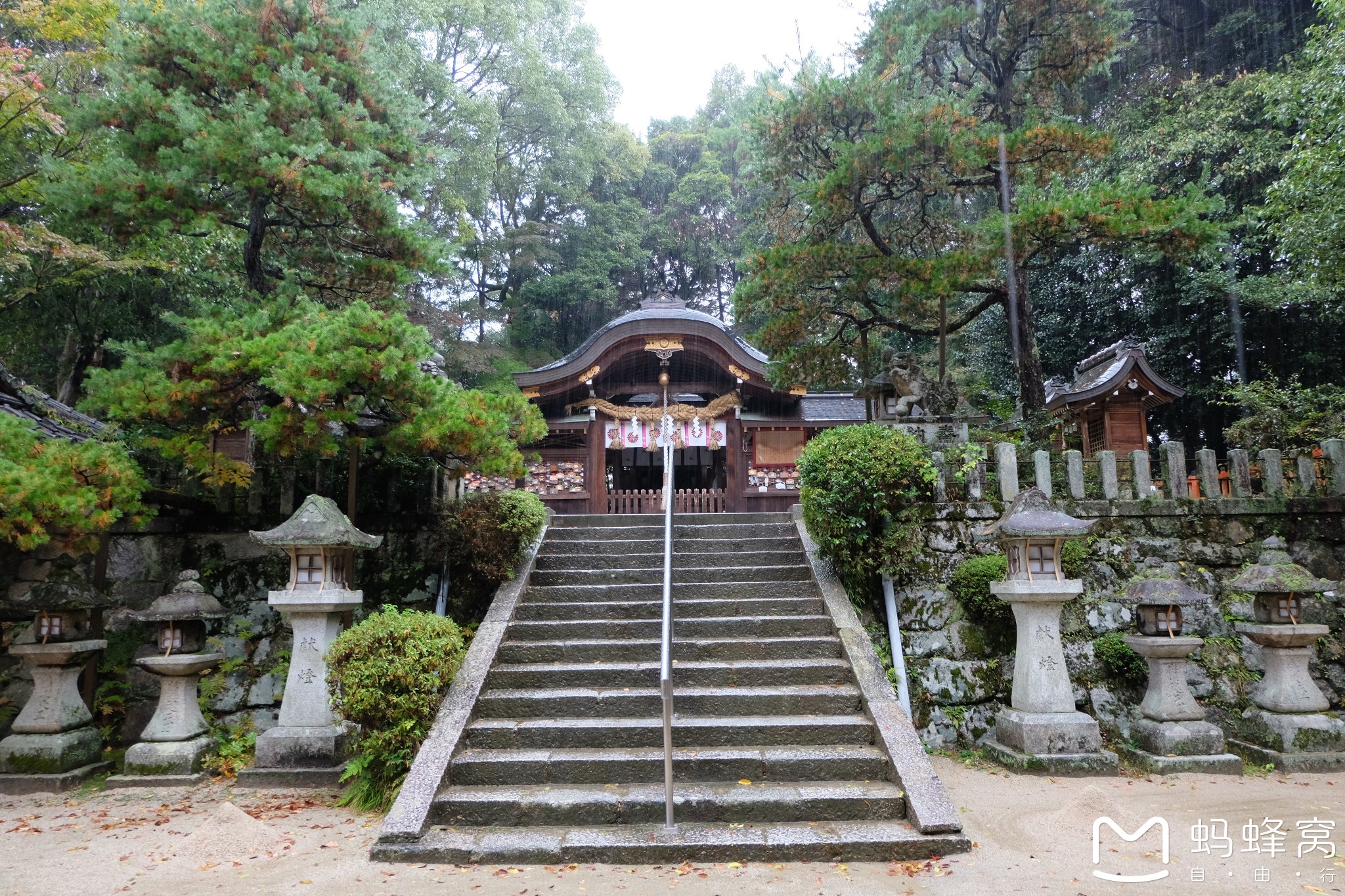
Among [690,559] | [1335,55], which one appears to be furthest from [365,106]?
[1335,55]

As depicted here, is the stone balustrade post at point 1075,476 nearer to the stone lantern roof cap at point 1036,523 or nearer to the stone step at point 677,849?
the stone lantern roof cap at point 1036,523

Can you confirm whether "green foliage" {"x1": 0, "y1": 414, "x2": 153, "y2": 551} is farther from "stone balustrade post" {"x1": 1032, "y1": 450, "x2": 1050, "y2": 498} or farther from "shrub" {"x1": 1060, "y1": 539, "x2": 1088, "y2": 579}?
"stone balustrade post" {"x1": 1032, "y1": 450, "x2": 1050, "y2": 498}

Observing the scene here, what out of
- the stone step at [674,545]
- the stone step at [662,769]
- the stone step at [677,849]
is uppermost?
the stone step at [674,545]

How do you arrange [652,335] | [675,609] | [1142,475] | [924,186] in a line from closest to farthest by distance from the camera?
1. [675,609]
2. [1142,475]
3. [924,186]
4. [652,335]

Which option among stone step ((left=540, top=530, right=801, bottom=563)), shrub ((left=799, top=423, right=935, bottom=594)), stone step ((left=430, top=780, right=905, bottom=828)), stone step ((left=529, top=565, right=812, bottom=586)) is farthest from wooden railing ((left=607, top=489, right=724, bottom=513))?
stone step ((left=430, top=780, right=905, bottom=828))

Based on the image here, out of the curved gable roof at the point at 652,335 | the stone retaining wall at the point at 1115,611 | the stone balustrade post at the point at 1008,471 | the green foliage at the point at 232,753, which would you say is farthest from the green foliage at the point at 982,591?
the green foliage at the point at 232,753

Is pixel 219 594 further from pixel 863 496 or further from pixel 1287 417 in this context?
pixel 1287 417

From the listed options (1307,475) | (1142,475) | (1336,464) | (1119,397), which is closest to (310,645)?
(1142,475)

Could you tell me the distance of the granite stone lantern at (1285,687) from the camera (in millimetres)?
5992

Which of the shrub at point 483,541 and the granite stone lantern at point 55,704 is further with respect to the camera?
the shrub at point 483,541

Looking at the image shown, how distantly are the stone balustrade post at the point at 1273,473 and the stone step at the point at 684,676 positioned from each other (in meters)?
5.41

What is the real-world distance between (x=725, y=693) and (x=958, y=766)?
2094mm

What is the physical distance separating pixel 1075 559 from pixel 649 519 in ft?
15.2

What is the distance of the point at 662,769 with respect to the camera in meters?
5.07
